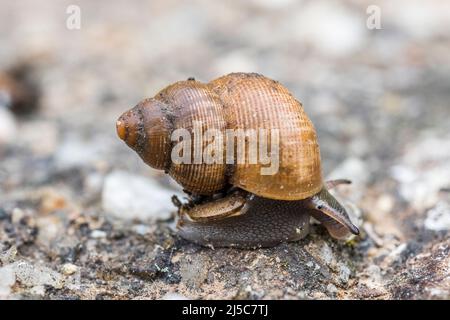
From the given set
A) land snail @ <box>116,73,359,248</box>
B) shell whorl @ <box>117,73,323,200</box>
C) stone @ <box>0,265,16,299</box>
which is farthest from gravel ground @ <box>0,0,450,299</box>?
shell whorl @ <box>117,73,323,200</box>

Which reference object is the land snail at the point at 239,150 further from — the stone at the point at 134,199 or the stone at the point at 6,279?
the stone at the point at 6,279

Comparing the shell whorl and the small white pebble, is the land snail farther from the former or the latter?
the small white pebble

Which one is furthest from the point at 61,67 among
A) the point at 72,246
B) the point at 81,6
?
the point at 72,246

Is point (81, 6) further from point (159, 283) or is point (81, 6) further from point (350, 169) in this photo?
point (159, 283)

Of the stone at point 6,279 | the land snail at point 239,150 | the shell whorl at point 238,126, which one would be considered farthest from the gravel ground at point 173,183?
the shell whorl at point 238,126

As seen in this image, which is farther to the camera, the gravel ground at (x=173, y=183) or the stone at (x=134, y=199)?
the stone at (x=134, y=199)

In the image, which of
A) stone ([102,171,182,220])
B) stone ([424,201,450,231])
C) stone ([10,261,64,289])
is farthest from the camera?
stone ([102,171,182,220])
